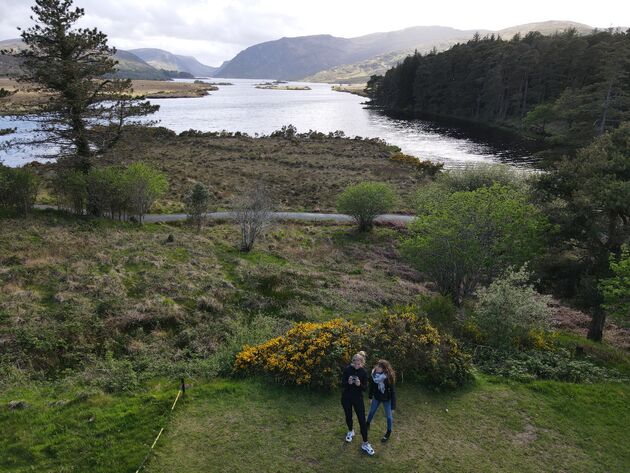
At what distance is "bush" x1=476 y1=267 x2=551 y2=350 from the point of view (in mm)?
17328

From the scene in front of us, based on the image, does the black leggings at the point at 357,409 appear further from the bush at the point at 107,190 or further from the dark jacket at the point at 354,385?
the bush at the point at 107,190

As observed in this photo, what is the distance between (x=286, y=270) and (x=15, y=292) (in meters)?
14.0

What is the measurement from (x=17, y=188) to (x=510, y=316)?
1280 inches

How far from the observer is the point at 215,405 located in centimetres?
1307

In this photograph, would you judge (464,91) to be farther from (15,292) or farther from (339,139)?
(15,292)

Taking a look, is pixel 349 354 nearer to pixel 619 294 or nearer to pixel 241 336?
pixel 241 336

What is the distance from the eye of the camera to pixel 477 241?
2373 centimetres

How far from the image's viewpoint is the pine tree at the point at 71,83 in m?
31.0

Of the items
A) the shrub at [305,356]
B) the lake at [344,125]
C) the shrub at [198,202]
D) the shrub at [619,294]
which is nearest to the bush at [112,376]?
the shrub at [305,356]

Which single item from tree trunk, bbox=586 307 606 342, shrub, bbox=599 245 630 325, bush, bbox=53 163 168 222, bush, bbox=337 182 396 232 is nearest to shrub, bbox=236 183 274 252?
bush, bbox=53 163 168 222

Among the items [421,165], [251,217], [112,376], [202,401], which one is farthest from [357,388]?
[421,165]

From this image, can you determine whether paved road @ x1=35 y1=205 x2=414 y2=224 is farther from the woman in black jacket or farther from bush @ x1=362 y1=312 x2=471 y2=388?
the woman in black jacket

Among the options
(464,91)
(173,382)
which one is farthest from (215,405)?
(464,91)

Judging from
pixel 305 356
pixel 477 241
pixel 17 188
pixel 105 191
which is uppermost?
pixel 17 188
